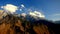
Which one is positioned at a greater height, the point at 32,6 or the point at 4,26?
the point at 32,6

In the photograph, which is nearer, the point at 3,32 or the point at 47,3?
the point at 3,32

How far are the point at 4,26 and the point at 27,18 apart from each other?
1.35ft

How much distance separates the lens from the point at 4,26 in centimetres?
253

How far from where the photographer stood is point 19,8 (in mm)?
2588

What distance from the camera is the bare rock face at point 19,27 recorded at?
8.28 feet

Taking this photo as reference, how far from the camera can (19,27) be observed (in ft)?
8.38

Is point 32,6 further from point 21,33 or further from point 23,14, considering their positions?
point 21,33

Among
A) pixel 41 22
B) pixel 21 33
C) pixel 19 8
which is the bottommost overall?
pixel 21 33

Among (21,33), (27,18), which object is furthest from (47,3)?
(21,33)

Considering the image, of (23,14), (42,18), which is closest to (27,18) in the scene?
(23,14)

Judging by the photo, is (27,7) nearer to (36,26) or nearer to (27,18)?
(27,18)

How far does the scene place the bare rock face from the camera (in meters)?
2.52

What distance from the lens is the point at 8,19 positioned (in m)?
2.54

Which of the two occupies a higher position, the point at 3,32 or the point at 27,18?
the point at 27,18
